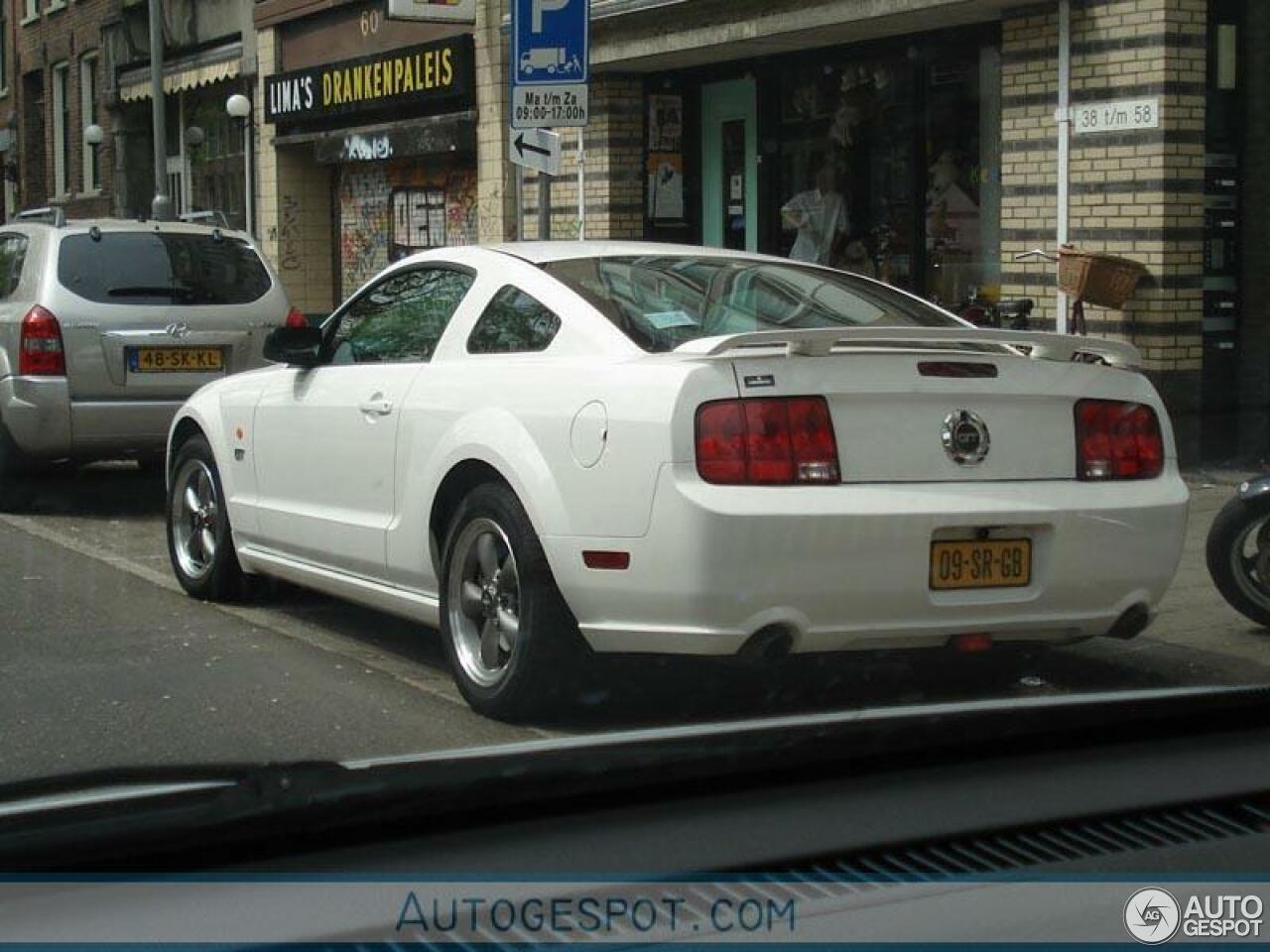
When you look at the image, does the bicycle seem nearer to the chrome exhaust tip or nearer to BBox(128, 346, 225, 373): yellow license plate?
BBox(128, 346, 225, 373): yellow license plate

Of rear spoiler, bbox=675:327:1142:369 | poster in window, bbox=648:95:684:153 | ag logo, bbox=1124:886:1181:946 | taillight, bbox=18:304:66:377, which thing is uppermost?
poster in window, bbox=648:95:684:153

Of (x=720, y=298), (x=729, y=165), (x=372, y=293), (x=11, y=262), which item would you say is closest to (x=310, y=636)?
(x=372, y=293)

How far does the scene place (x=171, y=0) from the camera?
27422 mm

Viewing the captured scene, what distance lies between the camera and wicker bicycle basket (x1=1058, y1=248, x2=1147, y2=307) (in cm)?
1178

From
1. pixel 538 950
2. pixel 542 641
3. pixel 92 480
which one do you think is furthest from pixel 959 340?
pixel 92 480

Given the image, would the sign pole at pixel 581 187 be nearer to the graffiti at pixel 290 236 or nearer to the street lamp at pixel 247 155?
the graffiti at pixel 290 236

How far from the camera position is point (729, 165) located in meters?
17.0

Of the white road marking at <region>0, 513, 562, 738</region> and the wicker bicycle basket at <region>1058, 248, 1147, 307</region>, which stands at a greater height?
the wicker bicycle basket at <region>1058, 248, 1147, 307</region>

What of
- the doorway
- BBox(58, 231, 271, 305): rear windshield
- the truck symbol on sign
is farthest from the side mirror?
the doorway

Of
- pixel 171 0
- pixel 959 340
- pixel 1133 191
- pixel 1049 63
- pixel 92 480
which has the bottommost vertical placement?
pixel 92 480

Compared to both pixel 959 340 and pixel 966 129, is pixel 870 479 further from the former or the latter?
pixel 966 129

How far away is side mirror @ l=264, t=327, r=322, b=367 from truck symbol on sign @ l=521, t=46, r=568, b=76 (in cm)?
375

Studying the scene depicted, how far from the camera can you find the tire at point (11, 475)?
11.1m

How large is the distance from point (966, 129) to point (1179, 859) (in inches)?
483
